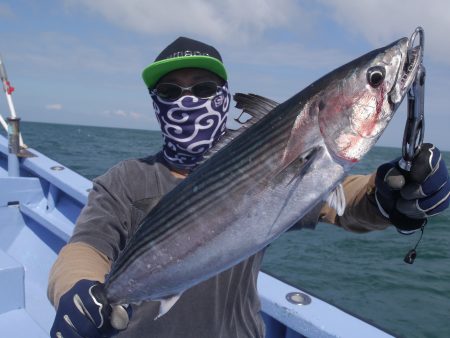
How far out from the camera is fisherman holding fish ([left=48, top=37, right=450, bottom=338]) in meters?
1.93

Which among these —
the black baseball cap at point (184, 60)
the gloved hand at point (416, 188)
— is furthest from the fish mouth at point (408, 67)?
the black baseball cap at point (184, 60)

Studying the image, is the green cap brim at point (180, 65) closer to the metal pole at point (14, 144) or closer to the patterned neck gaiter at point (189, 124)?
the patterned neck gaiter at point (189, 124)

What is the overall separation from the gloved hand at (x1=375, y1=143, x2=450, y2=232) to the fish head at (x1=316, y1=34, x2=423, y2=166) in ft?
1.10

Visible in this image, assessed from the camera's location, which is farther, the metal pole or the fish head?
the metal pole

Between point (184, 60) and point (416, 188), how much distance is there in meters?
1.45

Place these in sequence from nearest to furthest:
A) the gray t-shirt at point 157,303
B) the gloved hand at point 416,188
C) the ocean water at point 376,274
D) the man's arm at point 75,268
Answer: the gloved hand at point 416,188 → the man's arm at point 75,268 → the gray t-shirt at point 157,303 → the ocean water at point 376,274

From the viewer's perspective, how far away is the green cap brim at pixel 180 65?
2410 mm

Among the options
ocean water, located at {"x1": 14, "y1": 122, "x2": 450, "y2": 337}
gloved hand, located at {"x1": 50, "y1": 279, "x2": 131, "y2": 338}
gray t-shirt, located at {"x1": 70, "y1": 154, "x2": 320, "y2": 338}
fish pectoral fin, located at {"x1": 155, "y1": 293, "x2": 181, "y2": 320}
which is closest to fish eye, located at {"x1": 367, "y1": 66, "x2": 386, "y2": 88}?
gray t-shirt, located at {"x1": 70, "y1": 154, "x2": 320, "y2": 338}

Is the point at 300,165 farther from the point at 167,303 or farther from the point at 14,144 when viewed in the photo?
the point at 14,144

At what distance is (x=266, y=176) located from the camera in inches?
71.2

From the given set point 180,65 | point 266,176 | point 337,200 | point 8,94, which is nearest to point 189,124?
point 180,65

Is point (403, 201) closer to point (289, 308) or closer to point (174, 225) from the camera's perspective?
point (174, 225)

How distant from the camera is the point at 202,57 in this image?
2400 millimetres

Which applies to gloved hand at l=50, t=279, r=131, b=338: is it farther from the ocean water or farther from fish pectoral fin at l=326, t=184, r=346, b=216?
the ocean water
